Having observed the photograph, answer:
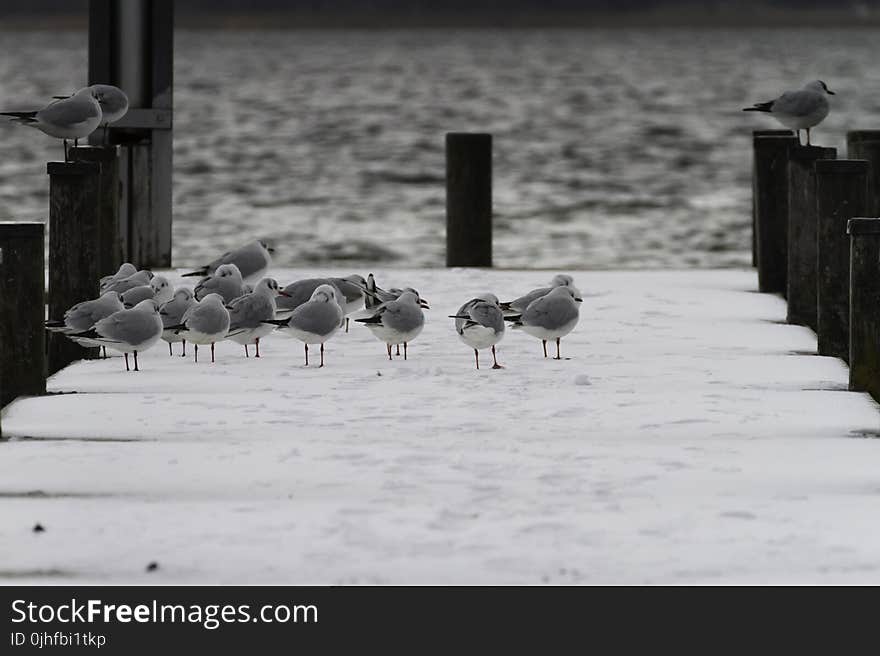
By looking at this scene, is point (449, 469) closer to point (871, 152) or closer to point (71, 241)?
point (71, 241)

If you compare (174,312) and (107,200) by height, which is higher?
(107,200)

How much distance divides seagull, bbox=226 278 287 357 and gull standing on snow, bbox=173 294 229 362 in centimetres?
13

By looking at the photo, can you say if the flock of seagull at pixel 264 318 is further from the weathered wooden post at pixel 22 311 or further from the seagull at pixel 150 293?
the weathered wooden post at pixel 22 311

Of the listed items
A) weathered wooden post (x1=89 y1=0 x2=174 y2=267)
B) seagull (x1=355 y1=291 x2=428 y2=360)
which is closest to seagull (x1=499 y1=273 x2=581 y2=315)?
seagull (x1=355 y1=291 x2=428 y2=360)

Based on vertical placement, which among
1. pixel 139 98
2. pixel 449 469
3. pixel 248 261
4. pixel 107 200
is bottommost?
pixel 449 469

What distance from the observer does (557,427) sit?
746 cm

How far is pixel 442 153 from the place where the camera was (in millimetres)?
56125

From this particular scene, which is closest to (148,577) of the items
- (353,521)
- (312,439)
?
(353,521)

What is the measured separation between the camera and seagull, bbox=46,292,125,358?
8.85 metres

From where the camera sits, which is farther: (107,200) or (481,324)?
(107,200)

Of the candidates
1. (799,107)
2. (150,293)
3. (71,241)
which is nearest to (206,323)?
(150,293)

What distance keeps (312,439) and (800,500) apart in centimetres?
213

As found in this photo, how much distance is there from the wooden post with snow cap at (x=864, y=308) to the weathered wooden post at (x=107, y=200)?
451 centimetres

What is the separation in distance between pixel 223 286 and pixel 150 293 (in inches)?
19.4
